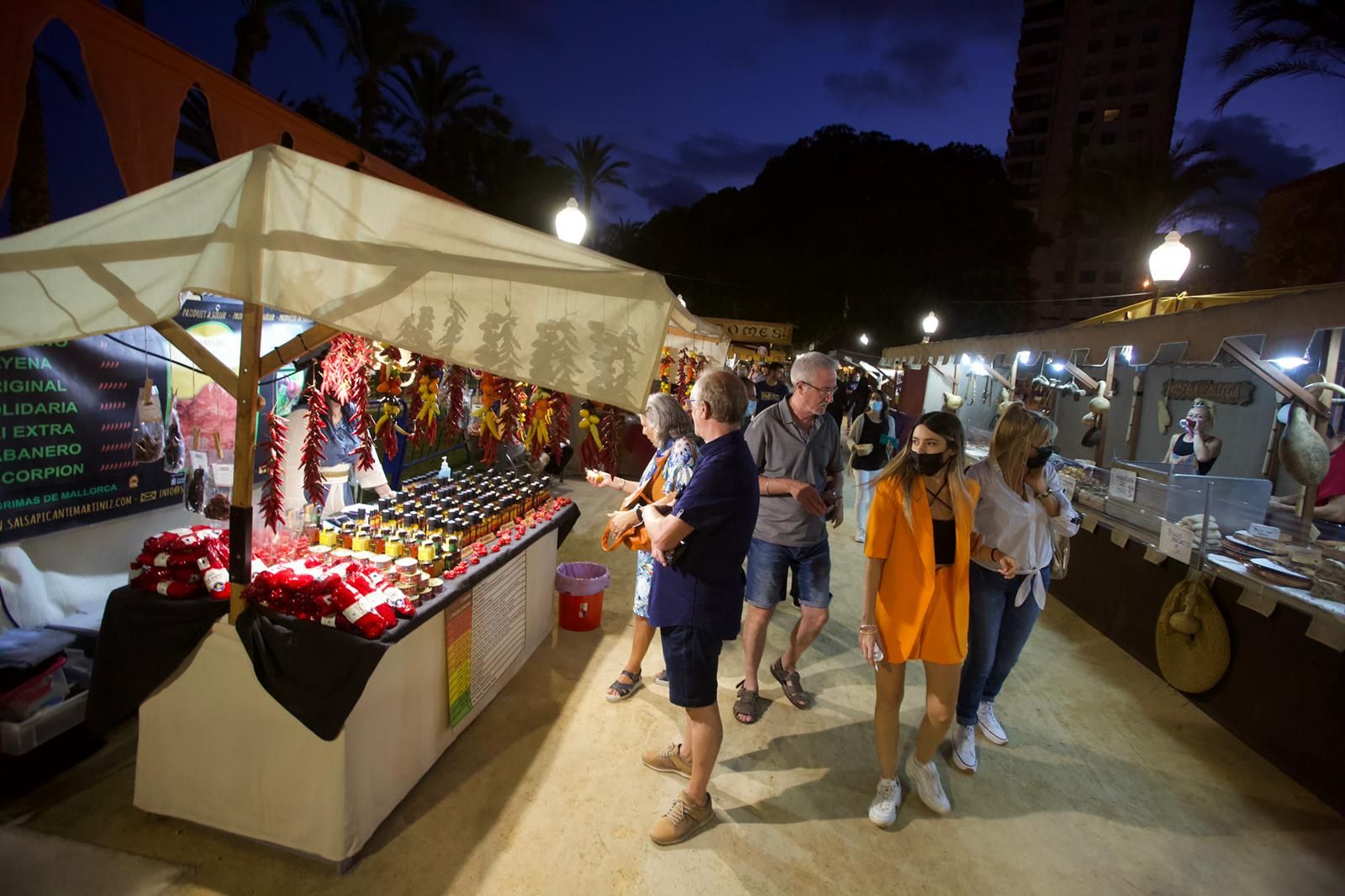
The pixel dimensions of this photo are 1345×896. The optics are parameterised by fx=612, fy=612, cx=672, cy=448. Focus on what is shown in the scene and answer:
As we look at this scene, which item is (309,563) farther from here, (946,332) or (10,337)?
(946,332)

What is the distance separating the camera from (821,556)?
3734 millimetres

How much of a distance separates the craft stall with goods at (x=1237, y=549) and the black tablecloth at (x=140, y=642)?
4.45m

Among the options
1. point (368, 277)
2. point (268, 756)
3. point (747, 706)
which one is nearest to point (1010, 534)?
point (747, 706)

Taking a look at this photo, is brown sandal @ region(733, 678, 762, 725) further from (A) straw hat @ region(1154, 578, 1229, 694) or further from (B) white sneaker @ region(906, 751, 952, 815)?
(A) straw hat @ region(1154, 578, 1229, 694)

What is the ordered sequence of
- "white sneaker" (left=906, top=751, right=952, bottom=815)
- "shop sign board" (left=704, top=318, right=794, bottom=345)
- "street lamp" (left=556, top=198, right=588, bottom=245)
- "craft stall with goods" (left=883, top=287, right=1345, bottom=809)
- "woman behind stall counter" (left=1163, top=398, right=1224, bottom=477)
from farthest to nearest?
1. "shop sign board" (left=704, top=318, right=794, bottom=345)
2. "woman behind stall counter" (left=1163, top=398, right=1224, bottom=477)
3. "street lamp" (left=556, top=198, right=588, bottom=245)
4. "craft stall with goods" (left=883, top=287, right=1345, bottom=809)
5. "white sneaker" (left=906, top=751, right=952, bottom=815)

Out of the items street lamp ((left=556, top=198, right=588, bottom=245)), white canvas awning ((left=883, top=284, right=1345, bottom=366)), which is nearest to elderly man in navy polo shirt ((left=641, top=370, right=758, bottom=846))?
white canvas awning ((left=883, top=284, right=1345, bottom=366))

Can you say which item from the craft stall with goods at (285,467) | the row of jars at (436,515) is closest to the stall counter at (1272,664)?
the craft stall with goods at (285,467)

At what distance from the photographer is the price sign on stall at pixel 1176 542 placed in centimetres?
436

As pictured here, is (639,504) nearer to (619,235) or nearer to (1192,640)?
(1192,640)

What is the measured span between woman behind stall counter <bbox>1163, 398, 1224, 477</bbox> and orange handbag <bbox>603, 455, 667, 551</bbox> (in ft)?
21.9

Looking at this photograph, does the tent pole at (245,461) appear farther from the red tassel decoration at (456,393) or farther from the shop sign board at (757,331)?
the shop sign board at (757,331)

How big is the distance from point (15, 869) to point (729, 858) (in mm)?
2844

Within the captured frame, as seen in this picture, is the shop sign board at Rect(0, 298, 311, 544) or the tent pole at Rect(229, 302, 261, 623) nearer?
the tent pole at Rect(229, 302, 261, 623)

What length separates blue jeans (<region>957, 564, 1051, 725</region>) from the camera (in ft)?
10.6
